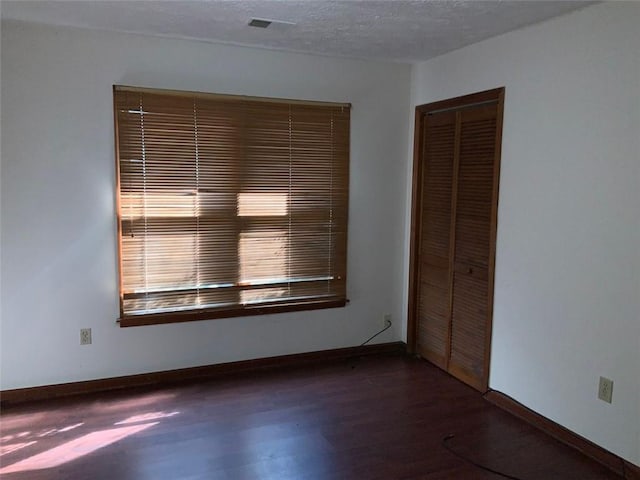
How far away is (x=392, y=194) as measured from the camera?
4051 millimetres

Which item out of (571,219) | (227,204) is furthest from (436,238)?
(227,204)

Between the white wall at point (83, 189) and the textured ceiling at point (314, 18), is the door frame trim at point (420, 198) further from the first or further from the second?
the white wall at point (83, 189)

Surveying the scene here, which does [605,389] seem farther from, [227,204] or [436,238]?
[227,204]

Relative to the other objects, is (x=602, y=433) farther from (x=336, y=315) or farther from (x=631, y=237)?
(x=336, y=315)

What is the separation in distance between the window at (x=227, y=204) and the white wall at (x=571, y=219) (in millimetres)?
1219

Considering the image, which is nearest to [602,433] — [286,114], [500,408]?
[500,408]

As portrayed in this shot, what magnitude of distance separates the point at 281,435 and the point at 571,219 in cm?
193

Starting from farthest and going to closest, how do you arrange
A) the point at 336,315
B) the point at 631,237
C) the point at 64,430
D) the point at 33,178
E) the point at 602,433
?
the point at 336,315, the point at 33,178, the point at 64,430, the point at 602,433, the point at 631,237

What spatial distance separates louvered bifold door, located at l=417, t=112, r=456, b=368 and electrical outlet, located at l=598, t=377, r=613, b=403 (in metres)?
1.23

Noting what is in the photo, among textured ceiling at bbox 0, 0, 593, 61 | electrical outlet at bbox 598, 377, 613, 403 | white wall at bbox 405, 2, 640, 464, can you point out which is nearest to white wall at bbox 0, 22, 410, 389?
textured ceiling at bbox 0, 0, 593, 61

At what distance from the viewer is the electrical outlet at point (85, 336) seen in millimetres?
3281

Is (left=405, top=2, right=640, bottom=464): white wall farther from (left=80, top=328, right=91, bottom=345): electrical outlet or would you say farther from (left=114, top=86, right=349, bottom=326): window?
(left=80, top=328, right=91, bottom=345): electrical outlet

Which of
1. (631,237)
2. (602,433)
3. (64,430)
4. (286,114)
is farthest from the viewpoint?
(286,114)

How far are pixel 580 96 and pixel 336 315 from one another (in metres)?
2.24
